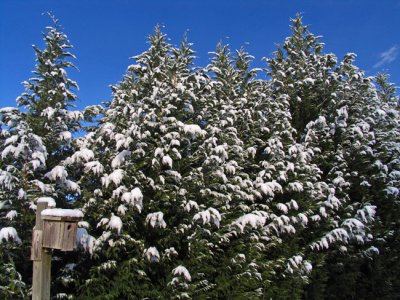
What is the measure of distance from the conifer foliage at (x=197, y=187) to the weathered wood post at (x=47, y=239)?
5.65 feet

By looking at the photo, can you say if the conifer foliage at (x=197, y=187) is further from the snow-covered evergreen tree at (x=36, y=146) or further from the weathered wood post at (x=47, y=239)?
the weathered wood post at (x=47, y=239)

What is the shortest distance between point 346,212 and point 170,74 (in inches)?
187

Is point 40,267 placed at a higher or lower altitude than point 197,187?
lower

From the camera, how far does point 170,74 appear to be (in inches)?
291

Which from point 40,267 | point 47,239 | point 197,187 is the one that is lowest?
point 40,267

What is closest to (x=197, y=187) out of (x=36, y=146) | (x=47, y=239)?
(x=36, y=146)

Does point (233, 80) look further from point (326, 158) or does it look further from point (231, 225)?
point (231, 225)

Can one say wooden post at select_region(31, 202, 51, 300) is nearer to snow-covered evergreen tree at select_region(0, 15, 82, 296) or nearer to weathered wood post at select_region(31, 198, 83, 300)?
weathered wood post at select_region(31, 198, 83, 300)

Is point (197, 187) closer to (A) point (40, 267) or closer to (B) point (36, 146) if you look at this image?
(B) point (36, 146)

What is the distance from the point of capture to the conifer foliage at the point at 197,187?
5702mm

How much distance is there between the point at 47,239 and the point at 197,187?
3.23 meters

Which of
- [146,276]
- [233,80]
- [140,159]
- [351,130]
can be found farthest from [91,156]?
[351,130]

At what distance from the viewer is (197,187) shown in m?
6.54

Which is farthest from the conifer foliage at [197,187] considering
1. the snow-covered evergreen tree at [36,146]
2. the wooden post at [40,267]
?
the wooden post at [40,267]
